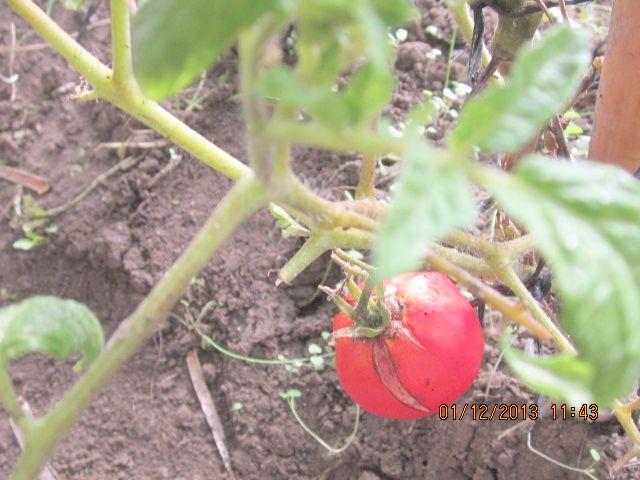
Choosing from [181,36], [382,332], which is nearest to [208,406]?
[382,332]

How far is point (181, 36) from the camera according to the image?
1.62 feet

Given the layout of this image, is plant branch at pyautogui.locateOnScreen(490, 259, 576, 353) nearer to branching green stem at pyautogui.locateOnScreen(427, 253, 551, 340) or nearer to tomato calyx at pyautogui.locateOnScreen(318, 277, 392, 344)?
tomato calyx at pyautogui.locateOnScreen(318, 277, 392, 344)

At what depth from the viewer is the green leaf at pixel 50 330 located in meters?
0.50

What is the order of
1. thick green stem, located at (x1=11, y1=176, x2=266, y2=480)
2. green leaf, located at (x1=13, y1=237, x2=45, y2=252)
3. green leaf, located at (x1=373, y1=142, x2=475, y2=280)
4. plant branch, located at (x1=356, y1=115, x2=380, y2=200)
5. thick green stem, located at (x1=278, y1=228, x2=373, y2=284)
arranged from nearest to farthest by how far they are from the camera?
1. green leaf, located at (x1=373, y1=142, x2=475, y2=280)
2. thick green stem, located at (x1=11, y1=176, x2=266, y2=480)
3. thick green stem, located at (x1=278, y1=228, x2=373, y2=284)
4. plant branch, located at (x1=356, y1=115, x2=380, y2=200)
5. green leaf, located at (x1=13, y1=237, x2=45, y2=252)

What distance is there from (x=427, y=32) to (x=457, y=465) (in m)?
0.82

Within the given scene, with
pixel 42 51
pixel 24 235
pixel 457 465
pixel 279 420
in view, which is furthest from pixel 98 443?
pixel 42 51

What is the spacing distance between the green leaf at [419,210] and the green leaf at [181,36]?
0.39ft

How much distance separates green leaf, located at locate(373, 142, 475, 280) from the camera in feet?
1.14

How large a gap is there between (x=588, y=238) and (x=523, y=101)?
0.08m

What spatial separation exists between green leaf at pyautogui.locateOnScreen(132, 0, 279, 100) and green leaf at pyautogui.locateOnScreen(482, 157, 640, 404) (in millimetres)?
167

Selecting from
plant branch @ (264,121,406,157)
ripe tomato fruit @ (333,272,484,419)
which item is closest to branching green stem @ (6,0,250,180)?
ripe tomato fruit @ (333,272,484,419)

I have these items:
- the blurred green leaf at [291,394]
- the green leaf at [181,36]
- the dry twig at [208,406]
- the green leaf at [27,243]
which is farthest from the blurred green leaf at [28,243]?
the green leaf at [181,36]

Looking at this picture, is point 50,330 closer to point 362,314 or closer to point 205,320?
point 362,314

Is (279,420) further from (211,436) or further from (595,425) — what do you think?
(595,425)
